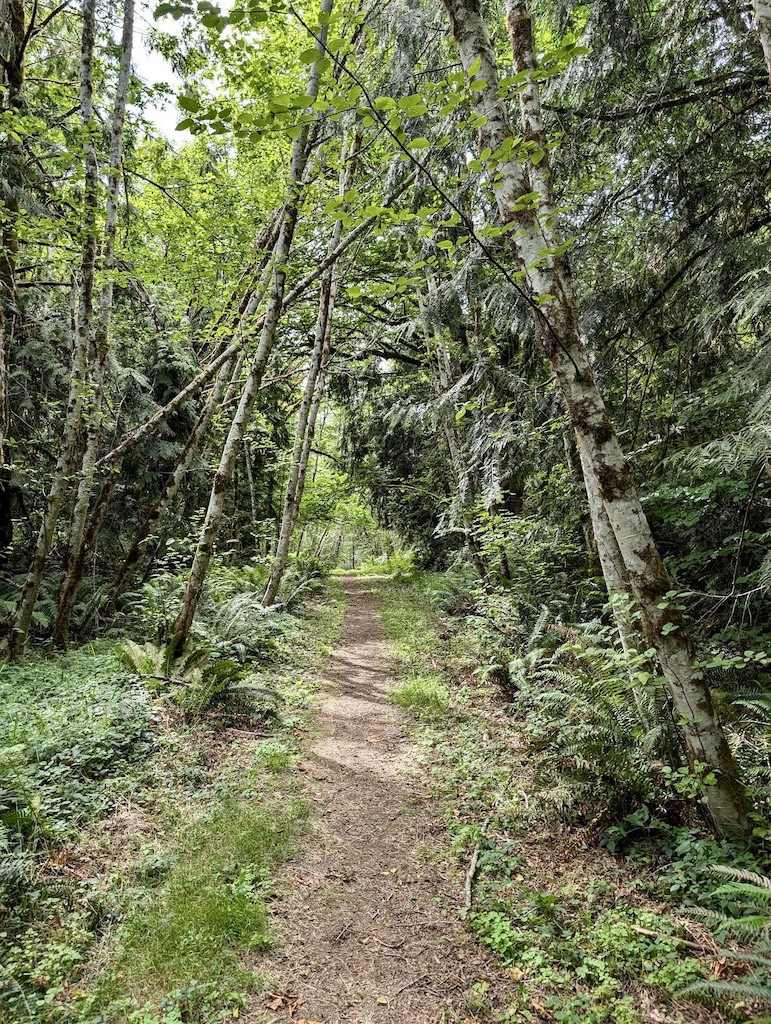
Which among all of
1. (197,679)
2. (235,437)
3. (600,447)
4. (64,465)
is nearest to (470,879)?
(600,447)

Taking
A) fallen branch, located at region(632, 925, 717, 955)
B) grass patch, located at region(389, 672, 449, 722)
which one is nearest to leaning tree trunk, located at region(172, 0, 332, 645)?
grass patch, located at region(389, 672, 449, 722)

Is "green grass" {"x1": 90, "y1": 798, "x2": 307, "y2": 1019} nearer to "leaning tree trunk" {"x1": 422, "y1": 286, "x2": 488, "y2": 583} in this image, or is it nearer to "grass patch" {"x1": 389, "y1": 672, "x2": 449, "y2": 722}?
"grass patch" {"x1": 389, "y1": 672, "x2": 449, "y2": 722}

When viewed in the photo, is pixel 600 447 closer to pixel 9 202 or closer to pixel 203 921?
pixel 203 921

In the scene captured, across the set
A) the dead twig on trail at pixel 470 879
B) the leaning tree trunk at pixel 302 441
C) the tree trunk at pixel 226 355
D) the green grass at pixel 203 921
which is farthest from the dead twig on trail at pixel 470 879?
the leaning tree trunk at pixel 302 441

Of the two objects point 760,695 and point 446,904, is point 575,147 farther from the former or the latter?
point 446,904

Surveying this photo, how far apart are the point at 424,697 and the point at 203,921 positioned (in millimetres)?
3808

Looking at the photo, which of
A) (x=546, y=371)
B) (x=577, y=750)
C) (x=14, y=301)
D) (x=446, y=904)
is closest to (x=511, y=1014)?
(x=446, y=904)

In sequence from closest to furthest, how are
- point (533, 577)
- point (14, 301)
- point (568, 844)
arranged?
point (568, 844), point (14, 301), point (533, 577)

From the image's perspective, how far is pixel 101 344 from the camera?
23.7 feet

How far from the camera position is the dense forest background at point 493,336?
3.43 meters

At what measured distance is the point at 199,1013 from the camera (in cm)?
244

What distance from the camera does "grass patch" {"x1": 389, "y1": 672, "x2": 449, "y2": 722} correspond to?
6070mm

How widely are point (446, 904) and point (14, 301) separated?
29.8ft

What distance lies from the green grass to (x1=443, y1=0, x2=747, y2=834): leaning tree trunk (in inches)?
110
